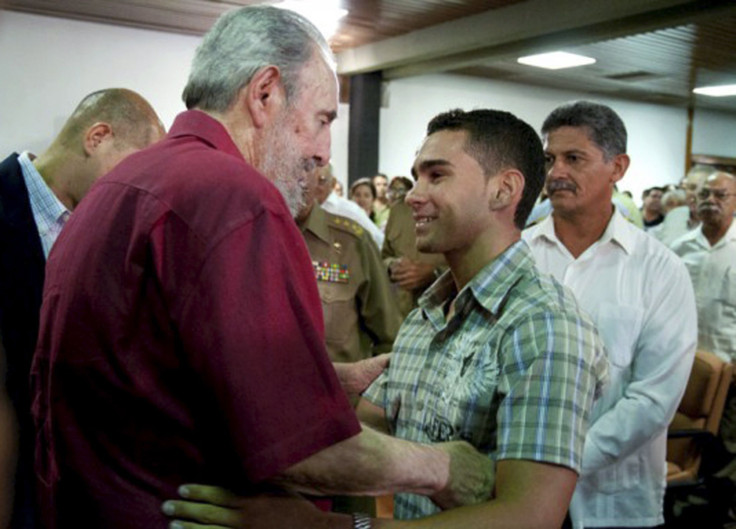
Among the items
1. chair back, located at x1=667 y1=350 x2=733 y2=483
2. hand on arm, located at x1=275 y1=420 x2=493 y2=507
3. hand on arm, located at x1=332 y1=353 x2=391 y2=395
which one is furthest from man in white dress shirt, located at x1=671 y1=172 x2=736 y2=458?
hand on arm, located at x1=275 y1=420 x2=493 y2=507

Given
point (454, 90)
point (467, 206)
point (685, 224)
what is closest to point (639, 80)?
point (454, 90)

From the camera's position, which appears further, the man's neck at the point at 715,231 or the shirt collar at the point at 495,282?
the man's neck at the point at 715,231

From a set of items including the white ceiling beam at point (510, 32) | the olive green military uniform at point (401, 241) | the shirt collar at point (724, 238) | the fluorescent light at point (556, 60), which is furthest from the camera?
the fluorescent light at point (556, 60)

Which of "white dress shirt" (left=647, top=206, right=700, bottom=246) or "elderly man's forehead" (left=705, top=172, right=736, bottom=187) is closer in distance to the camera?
"elderly man's forehead" (left=705, top=172, right=736, bottom=187)

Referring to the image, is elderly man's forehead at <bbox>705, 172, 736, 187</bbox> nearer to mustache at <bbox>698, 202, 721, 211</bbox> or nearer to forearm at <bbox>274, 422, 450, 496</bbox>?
mustache at <bbox>698, 202, 721, 211</bbox>

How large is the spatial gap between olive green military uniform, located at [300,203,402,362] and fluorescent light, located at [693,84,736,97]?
11241 mm

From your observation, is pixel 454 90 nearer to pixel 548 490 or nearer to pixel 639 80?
pixel 639 80

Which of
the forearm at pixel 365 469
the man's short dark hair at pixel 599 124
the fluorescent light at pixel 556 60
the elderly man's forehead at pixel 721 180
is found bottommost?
the forearm at pixel 365 469

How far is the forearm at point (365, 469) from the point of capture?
1.06 m

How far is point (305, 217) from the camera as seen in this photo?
3.11 metres

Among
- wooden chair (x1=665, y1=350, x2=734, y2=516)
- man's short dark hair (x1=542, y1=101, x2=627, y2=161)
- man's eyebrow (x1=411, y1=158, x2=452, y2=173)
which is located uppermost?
man's short dark hair (x1=542, y1=101, x2=627, y2=161)

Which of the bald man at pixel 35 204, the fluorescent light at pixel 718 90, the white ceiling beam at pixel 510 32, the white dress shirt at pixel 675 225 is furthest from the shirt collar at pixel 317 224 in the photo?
the fluorescent light at pixel 718 90

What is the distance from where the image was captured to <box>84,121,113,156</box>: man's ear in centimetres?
238

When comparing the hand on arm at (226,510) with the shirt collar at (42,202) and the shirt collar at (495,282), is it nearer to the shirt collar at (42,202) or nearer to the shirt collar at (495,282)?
the shirt collar at (495,282)
